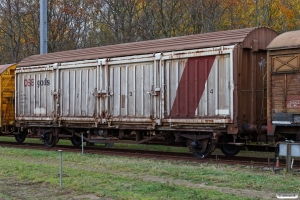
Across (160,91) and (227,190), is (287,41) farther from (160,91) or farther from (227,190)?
(227,190)

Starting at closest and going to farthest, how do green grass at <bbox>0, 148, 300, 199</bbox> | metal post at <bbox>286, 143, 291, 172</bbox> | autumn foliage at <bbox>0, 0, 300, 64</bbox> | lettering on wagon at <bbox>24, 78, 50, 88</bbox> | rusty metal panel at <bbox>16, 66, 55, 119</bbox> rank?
green grass at <bbox>0, 148, 300, 199</bbox> < metal post at <bbox>286, 143, 291, 172</bbox> < rusty metal panel at <bbox>16, 66, 55, 119</bbox> < lettering on wagon at <bbox>24, 78, 50, 88</bbox> < autumn foliage at <bbox>0, 0, 300, 64</bbox>

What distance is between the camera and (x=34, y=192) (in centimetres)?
880

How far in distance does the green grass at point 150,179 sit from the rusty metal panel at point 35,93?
600 cm

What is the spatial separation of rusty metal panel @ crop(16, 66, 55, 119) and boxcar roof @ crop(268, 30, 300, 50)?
9.82 m

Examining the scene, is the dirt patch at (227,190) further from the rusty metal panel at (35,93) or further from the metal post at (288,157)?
the rusty metal panel at (35,93)

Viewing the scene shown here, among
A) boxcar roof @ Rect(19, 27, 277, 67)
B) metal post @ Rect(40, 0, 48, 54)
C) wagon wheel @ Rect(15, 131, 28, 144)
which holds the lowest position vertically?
wagon wheel @ Rect(15, 131, 28, 144)

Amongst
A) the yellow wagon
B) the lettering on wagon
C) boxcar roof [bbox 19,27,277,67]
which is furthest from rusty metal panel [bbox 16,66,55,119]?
the yellow wagon

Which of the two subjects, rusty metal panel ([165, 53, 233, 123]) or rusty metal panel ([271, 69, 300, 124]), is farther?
rusty metal panel ([165, 53, 233, 123])

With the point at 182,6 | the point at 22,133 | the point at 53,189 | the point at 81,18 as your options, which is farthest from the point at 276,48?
the point at 81,18

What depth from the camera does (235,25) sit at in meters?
A: 30.5

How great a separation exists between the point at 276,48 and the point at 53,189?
6.89m

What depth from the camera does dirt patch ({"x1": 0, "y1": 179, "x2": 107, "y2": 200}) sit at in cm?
826

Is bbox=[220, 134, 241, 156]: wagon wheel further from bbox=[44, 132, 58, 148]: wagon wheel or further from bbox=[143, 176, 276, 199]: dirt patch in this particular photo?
bbox=[44, 132, 58, 148]: wagon wheel

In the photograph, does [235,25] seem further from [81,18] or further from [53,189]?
[53,189]
